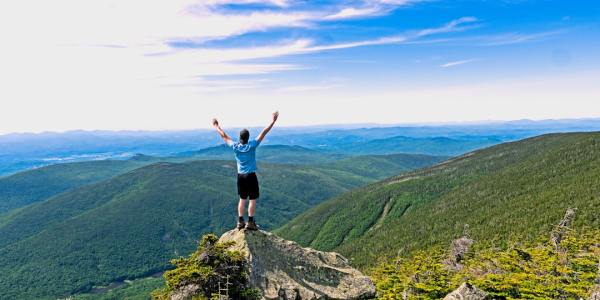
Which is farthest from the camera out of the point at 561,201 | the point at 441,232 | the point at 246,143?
the point at 441,232

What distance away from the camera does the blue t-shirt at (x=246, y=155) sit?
22078 millimetres

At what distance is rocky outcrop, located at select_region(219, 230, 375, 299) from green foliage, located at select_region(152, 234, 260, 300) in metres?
1.50

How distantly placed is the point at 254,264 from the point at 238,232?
10.1 feet

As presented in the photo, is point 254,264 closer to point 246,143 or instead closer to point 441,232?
point 246,143

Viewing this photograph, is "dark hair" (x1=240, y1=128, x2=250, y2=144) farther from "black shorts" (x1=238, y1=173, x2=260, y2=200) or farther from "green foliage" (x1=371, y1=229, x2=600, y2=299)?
"green foliage" (x1=371, y1=229, x2=600, y2=299)

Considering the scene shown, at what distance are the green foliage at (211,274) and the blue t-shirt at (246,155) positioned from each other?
437 centimetres

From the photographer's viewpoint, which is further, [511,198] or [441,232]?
[511,198]

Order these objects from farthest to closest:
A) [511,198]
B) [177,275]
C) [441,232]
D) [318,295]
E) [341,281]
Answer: [511,198], [441,232], [341,281], [318,295], [177,275]

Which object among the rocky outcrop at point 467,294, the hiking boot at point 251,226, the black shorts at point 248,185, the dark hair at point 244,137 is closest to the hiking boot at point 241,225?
the hiking boot at point 251,226

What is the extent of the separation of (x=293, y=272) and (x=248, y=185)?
7.35 metres

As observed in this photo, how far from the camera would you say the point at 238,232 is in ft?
85.7

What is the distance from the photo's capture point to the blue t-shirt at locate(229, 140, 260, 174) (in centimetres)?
2208

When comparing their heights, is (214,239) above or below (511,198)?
above

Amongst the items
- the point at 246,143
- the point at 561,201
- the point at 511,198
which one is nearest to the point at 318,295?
the point at 246,143
